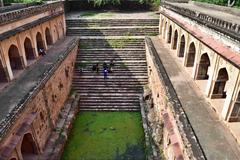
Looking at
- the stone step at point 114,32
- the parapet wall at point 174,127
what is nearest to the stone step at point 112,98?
the parapet wall at point 174,127

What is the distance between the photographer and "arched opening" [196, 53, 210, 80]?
1119cm

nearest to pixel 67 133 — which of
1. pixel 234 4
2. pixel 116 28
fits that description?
pixel 116 28

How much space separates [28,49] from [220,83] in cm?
1069

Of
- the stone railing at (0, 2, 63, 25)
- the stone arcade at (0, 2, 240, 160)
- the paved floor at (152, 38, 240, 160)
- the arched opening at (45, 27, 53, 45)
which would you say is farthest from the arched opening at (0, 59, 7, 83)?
the paved floor at (152, 38, 240, 160)

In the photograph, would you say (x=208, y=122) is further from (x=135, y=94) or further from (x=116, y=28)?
(x=116, y=28)

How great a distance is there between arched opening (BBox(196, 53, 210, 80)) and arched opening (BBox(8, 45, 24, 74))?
9.22 meters

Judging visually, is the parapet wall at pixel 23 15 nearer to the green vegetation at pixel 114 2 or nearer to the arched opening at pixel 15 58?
the arched opening at pixel 15 58

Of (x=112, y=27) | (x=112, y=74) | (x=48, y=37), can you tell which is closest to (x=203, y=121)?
(x=112, y=74)

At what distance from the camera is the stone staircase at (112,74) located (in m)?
15.4

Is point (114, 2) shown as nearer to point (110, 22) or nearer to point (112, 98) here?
point (110, 22)

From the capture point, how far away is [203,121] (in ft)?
29.0

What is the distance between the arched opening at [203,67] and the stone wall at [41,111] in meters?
7.42

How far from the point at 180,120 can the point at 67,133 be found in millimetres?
6101

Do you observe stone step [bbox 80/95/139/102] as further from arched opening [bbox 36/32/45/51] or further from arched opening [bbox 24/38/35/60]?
arched opening [bbox 36/32/45/51]
